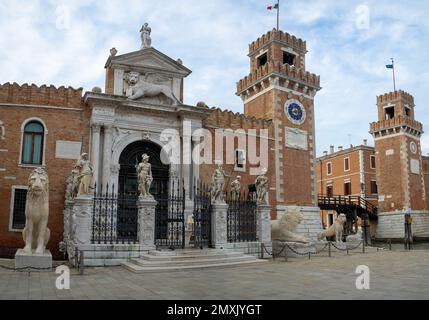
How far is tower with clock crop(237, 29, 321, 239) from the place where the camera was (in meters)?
24.0

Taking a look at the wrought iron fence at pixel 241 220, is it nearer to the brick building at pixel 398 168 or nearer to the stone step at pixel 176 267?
the stone step at pixel 176 267

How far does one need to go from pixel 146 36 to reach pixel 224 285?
15137mm

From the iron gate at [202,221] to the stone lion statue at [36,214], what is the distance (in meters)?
4.83

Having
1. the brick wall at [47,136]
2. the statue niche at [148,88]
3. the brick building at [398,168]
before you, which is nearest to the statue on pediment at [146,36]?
the statue niche at [148,88]

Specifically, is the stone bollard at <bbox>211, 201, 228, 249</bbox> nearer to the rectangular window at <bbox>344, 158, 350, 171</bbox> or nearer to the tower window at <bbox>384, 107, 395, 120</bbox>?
the tower window at <bbox>384, 107, 395, 120</bbox>

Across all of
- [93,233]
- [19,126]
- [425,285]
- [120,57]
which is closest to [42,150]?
[19,126]

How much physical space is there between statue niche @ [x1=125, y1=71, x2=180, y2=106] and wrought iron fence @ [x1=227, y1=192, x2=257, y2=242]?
6.73 meters

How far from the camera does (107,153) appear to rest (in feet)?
60.9

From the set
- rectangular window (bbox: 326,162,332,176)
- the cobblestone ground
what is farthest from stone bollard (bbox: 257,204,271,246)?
rectangular window (bbox: 326,162,332,176)

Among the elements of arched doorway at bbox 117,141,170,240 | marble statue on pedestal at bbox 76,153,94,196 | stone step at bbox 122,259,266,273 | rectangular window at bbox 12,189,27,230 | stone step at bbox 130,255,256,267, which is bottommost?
stone step at bbox 122,259,266,273

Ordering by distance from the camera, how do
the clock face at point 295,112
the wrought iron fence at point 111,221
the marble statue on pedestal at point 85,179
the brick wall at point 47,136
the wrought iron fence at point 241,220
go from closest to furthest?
the wrought iron fence at point 111,221 < the marble statue on pedestal at point 85,179 < the wrought iron fence at point 241,220 < the brick wall at point 47,136 < the clock face at point 295,112

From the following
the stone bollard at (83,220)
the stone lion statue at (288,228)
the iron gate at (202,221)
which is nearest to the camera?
the stone bollard at (83,220)

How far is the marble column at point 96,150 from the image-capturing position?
59.9ft

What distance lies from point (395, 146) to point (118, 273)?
32.5 meters
